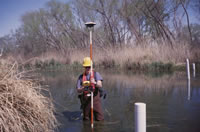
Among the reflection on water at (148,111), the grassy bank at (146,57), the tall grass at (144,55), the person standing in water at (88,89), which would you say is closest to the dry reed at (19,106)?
the reflection on water at (148,111)

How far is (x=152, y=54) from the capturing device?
15.6 m

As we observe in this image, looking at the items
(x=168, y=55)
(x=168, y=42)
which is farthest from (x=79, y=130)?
(x=168, y=42)

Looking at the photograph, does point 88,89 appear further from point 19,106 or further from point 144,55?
point 144,55

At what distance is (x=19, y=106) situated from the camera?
3553mm

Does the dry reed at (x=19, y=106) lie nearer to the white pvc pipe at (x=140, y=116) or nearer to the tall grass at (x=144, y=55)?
the white pvc pipe at (x=140, y=116)

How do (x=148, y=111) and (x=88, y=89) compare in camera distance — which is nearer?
(x=88, y=89)

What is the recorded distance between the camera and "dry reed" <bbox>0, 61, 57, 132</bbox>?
3.21 m

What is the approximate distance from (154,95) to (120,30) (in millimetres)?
17398

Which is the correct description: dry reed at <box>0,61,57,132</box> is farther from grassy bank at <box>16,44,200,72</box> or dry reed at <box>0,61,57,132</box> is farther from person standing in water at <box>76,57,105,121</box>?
grassy bank at <box>16,44,200,72</box>

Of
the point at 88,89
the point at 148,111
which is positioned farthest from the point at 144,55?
the point at 88,89

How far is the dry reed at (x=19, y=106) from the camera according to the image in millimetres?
3211

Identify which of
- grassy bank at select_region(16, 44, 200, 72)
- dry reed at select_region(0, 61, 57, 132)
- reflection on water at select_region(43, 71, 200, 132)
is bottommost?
reflection on water at select_region(43, 71, 200, 132)

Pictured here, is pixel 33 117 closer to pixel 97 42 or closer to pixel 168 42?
pixel 168 42

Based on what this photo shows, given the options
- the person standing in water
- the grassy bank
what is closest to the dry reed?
the person standing in water
